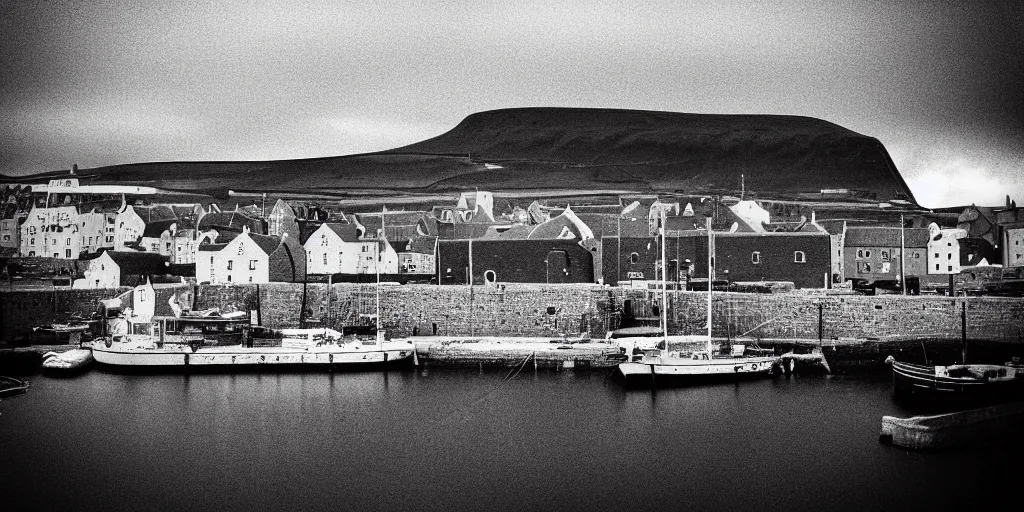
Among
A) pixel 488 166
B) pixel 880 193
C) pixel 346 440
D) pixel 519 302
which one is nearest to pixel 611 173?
pixel 488 166

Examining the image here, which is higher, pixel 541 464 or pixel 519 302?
pixel 519 302

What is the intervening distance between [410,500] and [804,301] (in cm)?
1368

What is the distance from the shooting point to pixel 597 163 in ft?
162

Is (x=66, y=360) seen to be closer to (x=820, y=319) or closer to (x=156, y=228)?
(x=156, y=228)

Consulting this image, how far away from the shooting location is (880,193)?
41594mm

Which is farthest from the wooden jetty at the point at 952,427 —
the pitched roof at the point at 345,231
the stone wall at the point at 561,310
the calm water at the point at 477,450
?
the pitched roof at the point at 345,231

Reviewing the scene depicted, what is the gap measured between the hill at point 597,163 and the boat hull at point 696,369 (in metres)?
23.0

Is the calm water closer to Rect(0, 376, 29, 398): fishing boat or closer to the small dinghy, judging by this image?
Rect(0, 376, 29, 398): fishing boat

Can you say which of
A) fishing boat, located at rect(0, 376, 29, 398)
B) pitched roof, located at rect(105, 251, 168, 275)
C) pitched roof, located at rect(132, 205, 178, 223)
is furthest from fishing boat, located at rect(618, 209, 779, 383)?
pitched roof, located at rect(132, 205, 178, 223)

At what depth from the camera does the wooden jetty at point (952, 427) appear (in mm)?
14133

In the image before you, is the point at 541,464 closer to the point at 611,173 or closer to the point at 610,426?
the point at 610,426

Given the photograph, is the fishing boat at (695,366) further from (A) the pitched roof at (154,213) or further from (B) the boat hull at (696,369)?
(A) the pitched roof at (154,213)

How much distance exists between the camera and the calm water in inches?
491

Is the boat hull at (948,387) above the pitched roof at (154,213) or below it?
below
